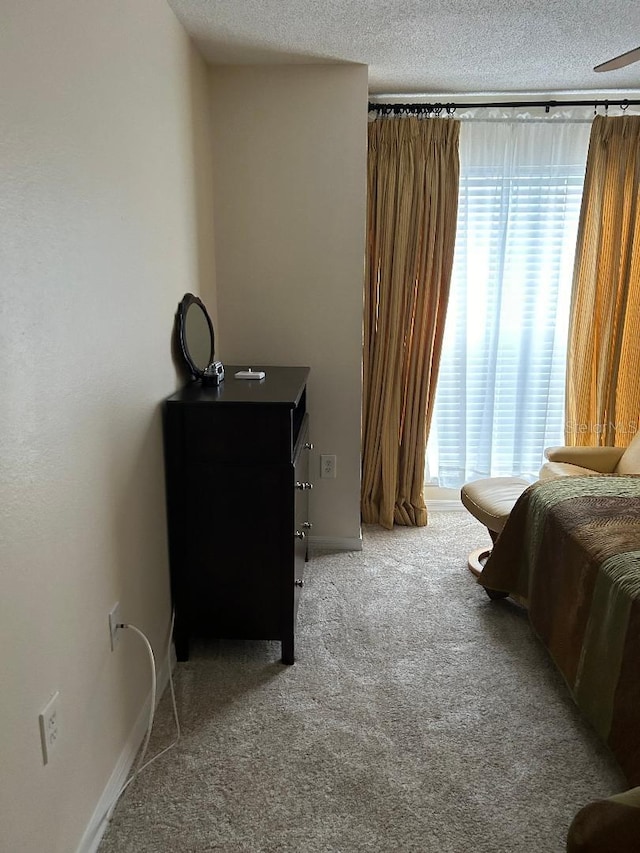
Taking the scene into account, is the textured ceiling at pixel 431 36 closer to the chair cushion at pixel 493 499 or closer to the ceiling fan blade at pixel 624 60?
the ceiling fan blade at pixel 624 60

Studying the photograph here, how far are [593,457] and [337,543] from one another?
1322mm

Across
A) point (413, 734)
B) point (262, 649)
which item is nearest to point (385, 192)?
point (262, 649)

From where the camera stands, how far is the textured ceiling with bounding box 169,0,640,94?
207cm

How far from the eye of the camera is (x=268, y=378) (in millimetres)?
2436

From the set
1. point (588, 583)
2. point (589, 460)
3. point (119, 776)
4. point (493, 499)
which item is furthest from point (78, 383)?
point (589, 460)

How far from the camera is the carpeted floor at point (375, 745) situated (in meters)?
1.47

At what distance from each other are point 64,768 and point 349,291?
2.15 m

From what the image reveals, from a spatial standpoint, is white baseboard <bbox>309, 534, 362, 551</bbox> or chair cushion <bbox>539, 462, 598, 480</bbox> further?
white baseboard <bbox>309, 534, 362, 551</bbox>

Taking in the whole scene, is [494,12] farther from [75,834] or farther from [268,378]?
[75,834]

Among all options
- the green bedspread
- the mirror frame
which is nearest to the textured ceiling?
the mirror frame

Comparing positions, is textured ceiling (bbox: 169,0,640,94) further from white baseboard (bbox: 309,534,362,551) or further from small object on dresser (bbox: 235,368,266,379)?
white baseboard (bbox: 309,534,362,551)

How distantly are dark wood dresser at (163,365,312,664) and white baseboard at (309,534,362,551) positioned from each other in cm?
95

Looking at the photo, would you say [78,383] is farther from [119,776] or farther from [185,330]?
[119,776]

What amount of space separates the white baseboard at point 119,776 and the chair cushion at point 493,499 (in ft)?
4.61
